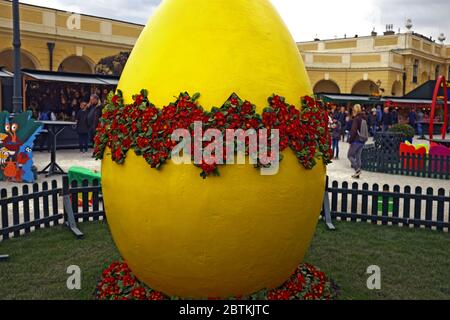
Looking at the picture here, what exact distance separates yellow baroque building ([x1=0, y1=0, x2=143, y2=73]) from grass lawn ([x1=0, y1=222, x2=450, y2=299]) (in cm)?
2144

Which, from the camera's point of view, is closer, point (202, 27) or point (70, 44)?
point (202, 27)

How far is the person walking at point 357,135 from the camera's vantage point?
41.2 feet

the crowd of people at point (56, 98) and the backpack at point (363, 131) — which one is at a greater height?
the crowd of people at point (56, 98)

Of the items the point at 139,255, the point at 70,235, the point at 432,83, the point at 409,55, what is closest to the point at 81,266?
the point at 70,235

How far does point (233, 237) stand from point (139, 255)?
3.13 feet

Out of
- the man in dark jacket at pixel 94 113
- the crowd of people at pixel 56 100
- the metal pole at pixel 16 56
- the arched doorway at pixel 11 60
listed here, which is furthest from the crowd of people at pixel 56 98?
the metal pole at pixel 16 56

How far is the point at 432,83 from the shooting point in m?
36.2

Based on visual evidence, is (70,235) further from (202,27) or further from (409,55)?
(409,55)

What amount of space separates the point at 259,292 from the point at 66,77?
18.6 meters

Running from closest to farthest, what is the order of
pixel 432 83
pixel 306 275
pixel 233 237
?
pixel 233 237, pixel 306 275, pixel 432 83
